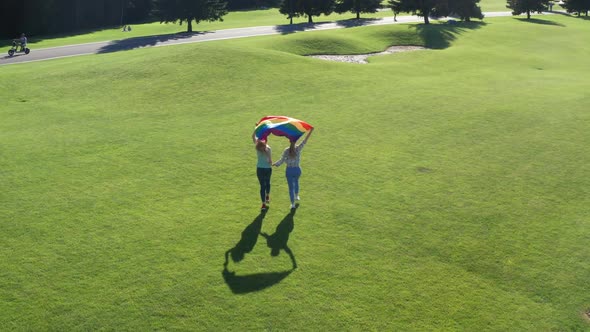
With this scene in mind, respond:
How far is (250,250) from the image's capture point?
1183 cm

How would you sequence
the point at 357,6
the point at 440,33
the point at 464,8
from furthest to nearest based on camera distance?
1. the point at 357,6
2. the point at 464,8
3. the point at 440,33

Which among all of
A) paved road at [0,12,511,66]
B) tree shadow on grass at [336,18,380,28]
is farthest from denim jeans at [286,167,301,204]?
tree shadow on grass at [336,18,380,28]

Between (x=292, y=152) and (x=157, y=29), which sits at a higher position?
(x=157, y=29)

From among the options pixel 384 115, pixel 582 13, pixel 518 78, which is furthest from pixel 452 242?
pixel 582 13

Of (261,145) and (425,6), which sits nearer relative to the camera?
(261,145)

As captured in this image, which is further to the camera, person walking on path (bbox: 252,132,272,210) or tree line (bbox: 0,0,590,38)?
tree line (bbox: 0,0,590,38)

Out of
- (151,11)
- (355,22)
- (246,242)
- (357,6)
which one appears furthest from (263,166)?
(357,6)

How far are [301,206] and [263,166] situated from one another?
5.78 ft

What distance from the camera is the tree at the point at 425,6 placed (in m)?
55.4

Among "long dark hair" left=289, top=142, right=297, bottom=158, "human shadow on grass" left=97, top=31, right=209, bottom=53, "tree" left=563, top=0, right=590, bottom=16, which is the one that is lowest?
"long dark hair" left=289, top=142, right=297, bottom=158

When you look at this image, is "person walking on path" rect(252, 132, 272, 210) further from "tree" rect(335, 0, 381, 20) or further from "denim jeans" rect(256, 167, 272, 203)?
"tree" rect(335, 0, 381, 20)

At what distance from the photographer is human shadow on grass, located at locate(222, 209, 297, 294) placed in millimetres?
10586

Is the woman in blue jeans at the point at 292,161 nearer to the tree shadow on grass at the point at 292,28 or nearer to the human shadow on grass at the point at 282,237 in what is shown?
the human shadow on grass at the point at 282,237

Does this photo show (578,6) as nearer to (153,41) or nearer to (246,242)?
(153,41)
